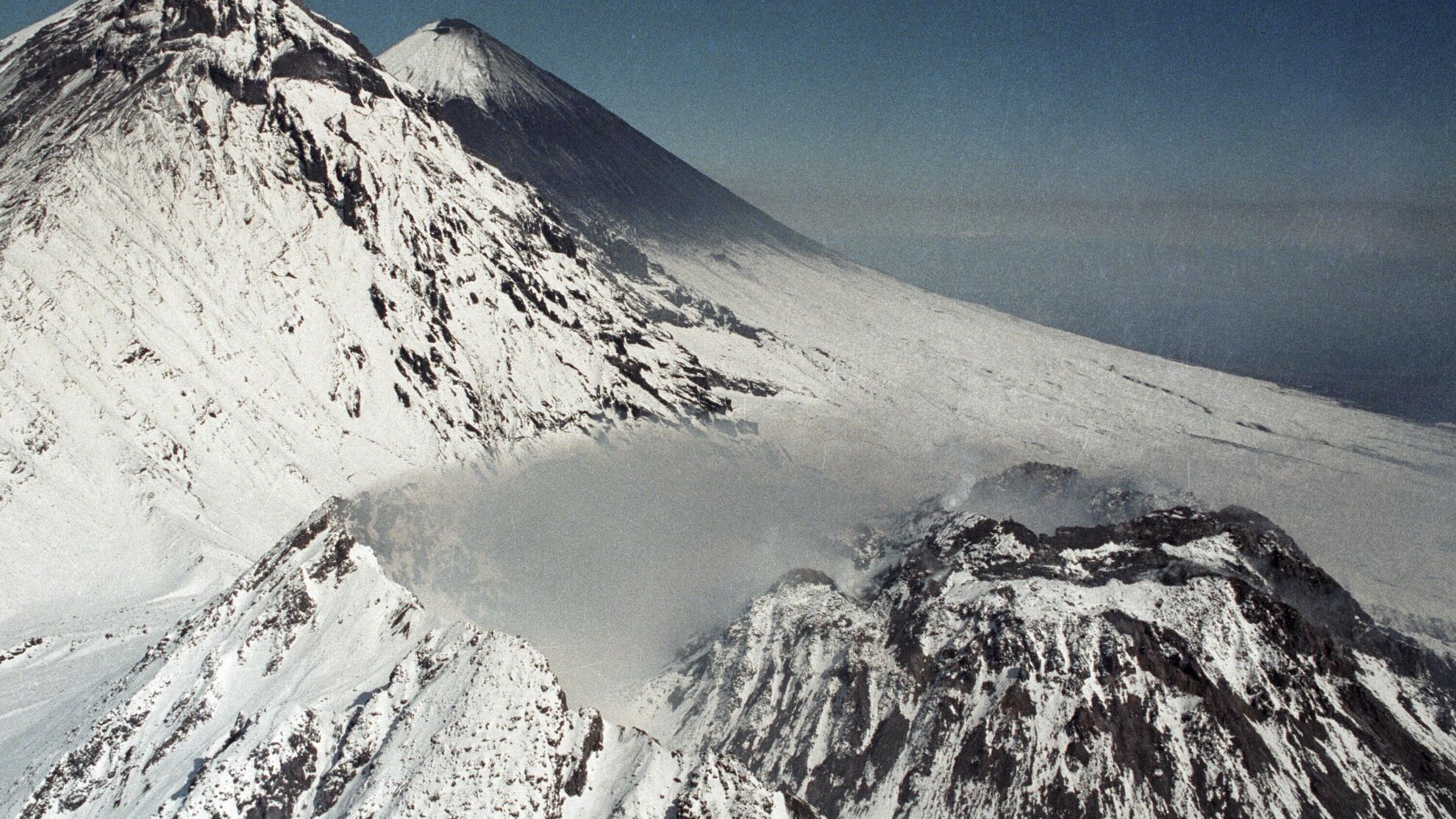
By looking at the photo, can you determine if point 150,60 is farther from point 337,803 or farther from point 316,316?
point 337,803

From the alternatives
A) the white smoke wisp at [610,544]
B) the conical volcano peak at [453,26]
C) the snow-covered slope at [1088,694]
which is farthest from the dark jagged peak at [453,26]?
the snow-covered slope at [1088,694]

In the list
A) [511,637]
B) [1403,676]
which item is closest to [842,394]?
[1403,676]

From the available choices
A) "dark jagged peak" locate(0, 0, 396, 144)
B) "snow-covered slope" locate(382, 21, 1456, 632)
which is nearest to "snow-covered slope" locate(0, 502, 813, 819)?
"snow-covered slope" locate(382, 21, 1456, 632)

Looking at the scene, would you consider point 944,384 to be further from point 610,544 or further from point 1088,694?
point 1088,694

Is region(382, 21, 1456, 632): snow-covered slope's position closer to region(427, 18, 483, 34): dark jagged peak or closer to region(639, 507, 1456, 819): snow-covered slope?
region(427, 18, 483, 34): dark jagged peak

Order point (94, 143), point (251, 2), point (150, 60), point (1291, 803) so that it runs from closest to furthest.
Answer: point (1291, 803) → point (94, 143) → point (150, 60) → point (251, 2)

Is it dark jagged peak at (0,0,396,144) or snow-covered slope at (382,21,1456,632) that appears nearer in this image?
dark jagged peak at (0,0,396,144)

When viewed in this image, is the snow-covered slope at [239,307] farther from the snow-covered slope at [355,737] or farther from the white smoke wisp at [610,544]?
the snow-covered slope at [355,737]
